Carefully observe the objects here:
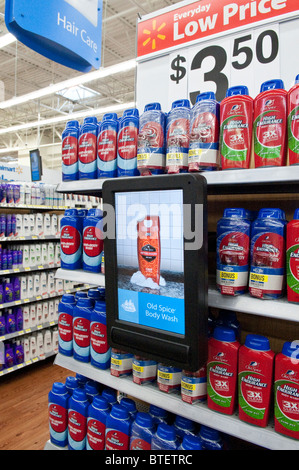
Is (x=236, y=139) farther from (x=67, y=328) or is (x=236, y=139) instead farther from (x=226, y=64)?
(x=67, y=328)

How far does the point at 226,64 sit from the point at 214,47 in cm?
13

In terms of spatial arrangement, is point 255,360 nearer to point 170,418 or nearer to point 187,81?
point 170,418

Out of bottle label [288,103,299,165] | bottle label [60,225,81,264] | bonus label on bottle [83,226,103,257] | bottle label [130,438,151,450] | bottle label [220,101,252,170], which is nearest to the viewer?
bottle label [288,103,299,165]

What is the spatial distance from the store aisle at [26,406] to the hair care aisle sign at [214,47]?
2.97 meters

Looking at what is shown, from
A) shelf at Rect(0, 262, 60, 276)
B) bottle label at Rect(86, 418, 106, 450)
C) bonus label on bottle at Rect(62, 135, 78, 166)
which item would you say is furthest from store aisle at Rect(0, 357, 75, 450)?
bonus label on bottle at Rect(62, 135, 78, 166)

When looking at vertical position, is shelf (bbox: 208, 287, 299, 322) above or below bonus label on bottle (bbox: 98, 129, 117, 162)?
below

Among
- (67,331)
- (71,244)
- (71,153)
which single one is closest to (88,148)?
(71,153)

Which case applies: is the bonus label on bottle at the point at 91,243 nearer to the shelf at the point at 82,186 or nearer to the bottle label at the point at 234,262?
the shelf at the point at 82,186

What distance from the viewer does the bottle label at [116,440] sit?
4.83ft

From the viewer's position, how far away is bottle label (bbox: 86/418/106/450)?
5.14 feet

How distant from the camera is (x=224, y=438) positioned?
1398 millimetres

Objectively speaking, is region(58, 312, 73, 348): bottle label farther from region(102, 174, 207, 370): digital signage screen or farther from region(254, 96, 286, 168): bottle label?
region(254, 96, 286, 168): bottle label

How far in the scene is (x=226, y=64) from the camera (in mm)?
1737
